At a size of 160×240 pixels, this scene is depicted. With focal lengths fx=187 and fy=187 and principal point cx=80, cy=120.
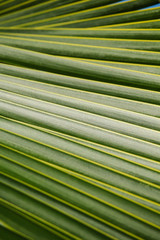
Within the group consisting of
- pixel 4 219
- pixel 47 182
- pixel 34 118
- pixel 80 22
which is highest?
pixel 80 22

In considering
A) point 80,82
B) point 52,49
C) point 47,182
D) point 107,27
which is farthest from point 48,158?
point 107,27

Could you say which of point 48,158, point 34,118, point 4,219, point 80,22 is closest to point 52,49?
point 80,22

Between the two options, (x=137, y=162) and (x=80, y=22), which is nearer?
(x=137, y=162)

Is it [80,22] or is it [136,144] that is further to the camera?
[80,22]

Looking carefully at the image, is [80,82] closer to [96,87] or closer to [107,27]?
[96,87]

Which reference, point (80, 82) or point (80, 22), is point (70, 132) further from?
point (80, 22)

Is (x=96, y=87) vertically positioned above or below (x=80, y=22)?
below
